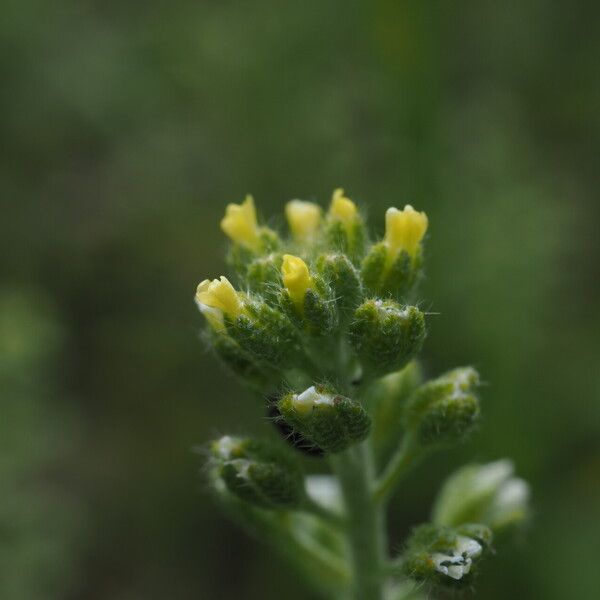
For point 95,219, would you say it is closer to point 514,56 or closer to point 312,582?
point 514,56

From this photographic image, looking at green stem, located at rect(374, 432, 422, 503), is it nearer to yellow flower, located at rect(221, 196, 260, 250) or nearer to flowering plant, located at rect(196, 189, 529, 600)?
flowering plant, located at rect(196, 189, 529, 600)

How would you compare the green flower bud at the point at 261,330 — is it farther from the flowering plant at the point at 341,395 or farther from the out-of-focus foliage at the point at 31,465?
the out-of-focus foliage at the point at 31,465

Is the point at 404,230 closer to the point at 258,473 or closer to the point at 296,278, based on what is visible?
the point at 296,278

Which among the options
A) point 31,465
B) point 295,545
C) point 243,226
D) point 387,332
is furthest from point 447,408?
point 31,465

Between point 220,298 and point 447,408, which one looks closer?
point 220,298

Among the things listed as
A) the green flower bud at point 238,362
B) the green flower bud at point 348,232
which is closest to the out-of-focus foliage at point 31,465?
the green flower bud at point 238,362

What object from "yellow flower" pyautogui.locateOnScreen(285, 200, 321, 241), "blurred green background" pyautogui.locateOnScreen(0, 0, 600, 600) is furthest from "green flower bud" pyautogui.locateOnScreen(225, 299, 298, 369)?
"blurred green background" pyautogui.locateOnScreen(0, 0, 600, 600)

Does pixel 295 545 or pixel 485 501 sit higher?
pixel 485 501
